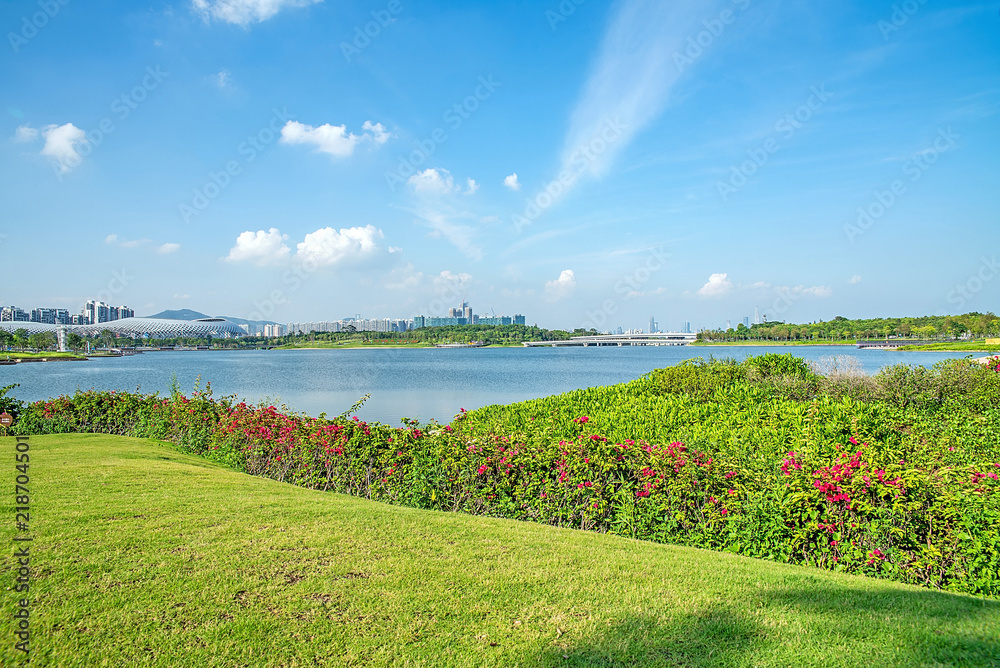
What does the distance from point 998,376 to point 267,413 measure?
1323cm

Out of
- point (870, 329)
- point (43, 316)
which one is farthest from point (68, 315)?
point (870, 329)

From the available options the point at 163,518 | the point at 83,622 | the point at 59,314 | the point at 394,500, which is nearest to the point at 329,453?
the point at 394,500

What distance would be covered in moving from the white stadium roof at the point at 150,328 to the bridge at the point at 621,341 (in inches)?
3336

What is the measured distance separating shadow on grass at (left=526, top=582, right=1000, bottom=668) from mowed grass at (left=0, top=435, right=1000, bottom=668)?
0.4 inches

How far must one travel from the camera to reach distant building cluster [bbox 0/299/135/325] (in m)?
130

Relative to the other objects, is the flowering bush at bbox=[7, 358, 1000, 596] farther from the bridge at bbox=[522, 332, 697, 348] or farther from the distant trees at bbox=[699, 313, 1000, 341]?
the bridge at bbox=[522, 332, 697, 348]

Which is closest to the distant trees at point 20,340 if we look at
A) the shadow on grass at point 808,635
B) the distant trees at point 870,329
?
the shadow on grass at point 808,635

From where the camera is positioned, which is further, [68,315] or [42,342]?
[68,315]

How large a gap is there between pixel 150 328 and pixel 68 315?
36905mm

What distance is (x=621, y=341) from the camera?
11656cm

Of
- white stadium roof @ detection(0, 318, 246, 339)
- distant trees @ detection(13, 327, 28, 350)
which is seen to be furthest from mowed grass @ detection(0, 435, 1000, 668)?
white stadium roof @ detection(0, 318, 246, 339)

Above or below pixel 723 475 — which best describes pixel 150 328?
above

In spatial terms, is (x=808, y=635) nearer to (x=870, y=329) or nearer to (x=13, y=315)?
(x=870, y=329)

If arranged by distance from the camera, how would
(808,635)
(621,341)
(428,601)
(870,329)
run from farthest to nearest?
(621,341)
(870,329)
(428,601)
(808,635)
